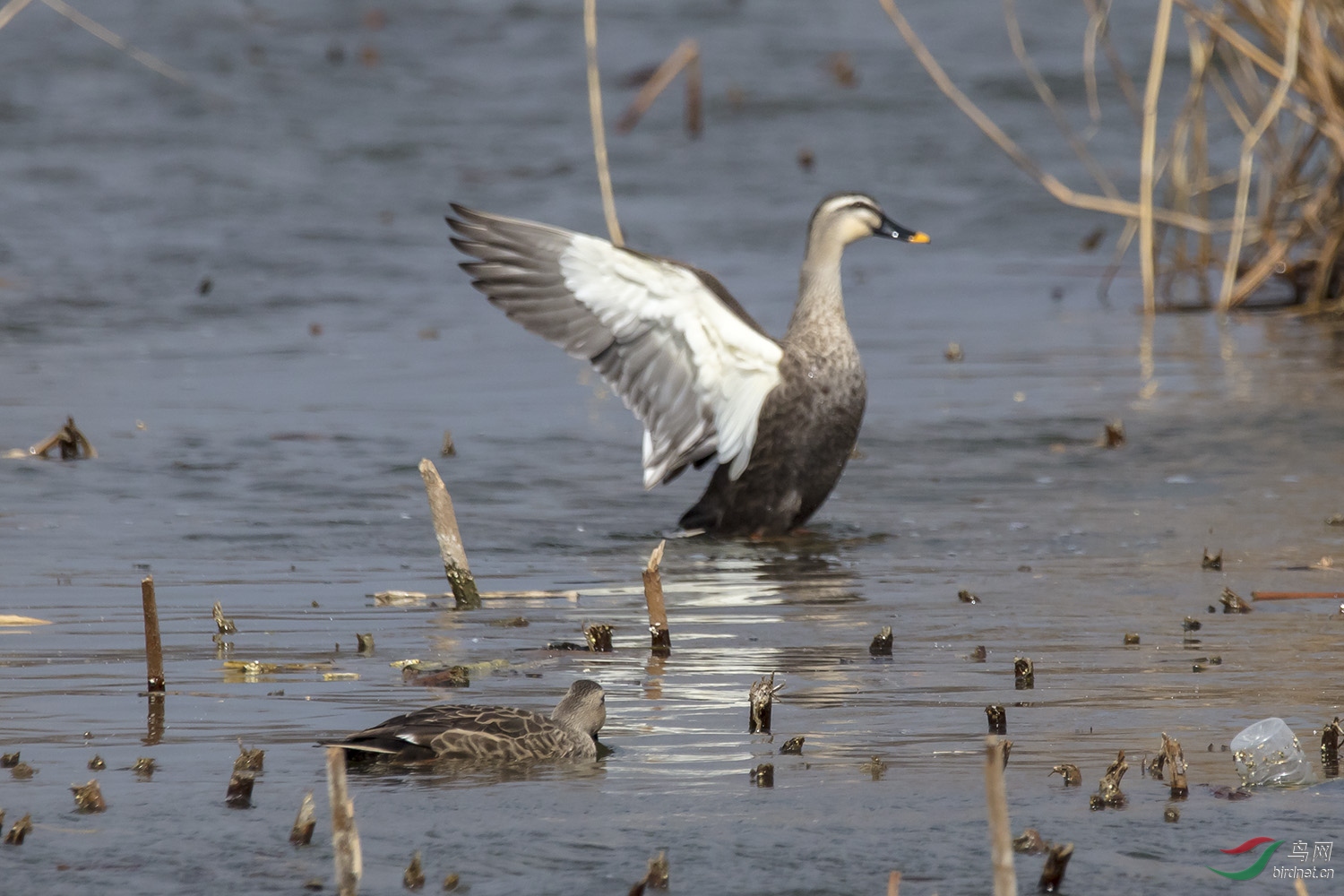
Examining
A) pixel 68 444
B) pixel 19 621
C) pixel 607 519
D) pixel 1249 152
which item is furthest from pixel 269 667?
pixel 1249 152

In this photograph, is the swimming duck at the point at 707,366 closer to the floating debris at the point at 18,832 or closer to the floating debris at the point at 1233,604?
the floating debris at the point at 1233,604

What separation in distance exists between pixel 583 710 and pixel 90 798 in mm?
989

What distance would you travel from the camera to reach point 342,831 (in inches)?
124

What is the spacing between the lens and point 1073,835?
379 cm

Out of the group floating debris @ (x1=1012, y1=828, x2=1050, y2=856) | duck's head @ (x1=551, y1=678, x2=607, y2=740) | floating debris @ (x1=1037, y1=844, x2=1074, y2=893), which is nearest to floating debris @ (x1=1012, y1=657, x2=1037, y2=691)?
duck's head @ (x1=551, y1=678, x2=607, y2=740)

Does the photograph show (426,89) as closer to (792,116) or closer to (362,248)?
(792,116)

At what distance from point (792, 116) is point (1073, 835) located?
16325 mm

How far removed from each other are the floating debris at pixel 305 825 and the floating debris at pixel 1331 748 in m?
1.93

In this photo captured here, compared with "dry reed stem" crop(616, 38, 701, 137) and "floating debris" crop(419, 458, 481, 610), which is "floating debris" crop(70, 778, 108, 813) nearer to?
"floating debris" crop(419, 458, 481, 610)

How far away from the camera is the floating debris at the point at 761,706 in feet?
14.7

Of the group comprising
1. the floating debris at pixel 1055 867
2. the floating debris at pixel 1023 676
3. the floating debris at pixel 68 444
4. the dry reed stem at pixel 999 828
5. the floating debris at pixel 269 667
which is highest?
the floating debris at pixel 68 444

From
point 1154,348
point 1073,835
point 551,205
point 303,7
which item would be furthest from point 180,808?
point 303,7

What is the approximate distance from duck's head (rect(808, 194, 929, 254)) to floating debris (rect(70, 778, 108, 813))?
180 inches

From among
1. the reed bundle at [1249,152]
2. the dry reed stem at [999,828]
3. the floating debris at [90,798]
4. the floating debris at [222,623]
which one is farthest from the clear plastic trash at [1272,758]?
the reed bundle at [1249,152]
